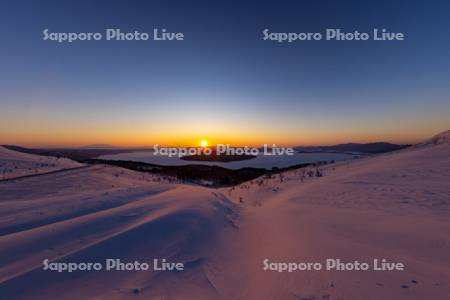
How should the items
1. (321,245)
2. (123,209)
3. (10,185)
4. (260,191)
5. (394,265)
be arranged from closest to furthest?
(394,265) < (321,245) < (123,209) < (10,185) < (260,191)

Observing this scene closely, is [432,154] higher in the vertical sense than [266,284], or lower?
higher

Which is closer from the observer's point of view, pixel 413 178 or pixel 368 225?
pixel 368 225

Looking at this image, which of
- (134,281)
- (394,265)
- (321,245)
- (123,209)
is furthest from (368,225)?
(123,209)

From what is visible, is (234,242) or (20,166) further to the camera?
(20,166)

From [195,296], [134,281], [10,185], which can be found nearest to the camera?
[195,296]

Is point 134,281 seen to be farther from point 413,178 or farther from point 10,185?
point 10,185

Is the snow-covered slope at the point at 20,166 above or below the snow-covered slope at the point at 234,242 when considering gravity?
above

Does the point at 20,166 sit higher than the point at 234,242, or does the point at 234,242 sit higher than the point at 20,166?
the point at 20,166

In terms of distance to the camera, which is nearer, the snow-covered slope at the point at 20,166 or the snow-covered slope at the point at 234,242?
the snow-covered slope at the point at 234,242
